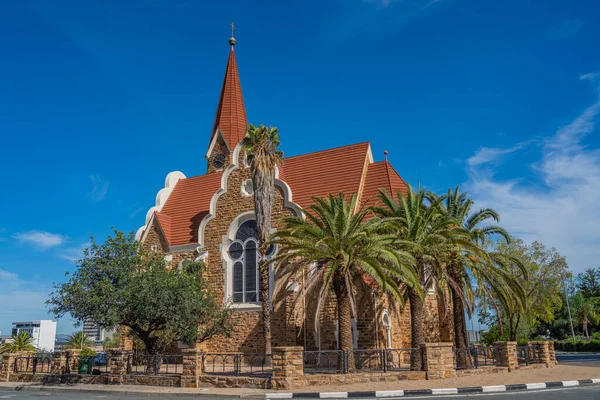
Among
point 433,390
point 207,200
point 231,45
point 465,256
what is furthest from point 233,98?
point 433,390

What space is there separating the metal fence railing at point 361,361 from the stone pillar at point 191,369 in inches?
148

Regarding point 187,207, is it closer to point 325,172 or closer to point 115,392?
point 325,172

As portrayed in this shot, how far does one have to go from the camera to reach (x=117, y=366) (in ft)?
62.8

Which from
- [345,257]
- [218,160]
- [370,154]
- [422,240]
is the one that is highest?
[218,160]

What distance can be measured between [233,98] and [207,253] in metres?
16.6

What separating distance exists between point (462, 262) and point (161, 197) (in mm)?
21289

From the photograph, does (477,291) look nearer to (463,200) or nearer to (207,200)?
(463,200)

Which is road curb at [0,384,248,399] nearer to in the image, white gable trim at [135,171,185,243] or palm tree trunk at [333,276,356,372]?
palm tree trunk at [333,276,356,372]

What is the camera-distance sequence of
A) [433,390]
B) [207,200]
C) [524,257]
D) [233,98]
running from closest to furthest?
[433,390]
[207,200]
[524,257]
[233,98]

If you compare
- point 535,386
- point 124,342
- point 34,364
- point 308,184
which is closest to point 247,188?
point 308,184

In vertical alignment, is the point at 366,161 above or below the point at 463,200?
above

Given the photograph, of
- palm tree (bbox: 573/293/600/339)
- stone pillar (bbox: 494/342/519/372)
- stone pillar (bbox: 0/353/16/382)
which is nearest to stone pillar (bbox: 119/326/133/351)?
stone pillar (bbox: 0/353/16/382)

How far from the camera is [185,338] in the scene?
2275 centimetres

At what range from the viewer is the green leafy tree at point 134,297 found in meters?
20.2
